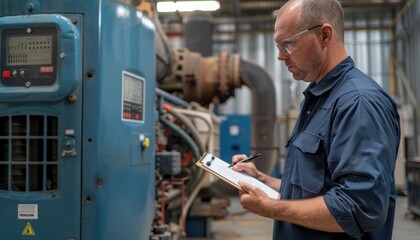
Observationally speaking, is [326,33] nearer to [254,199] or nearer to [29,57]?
[254,199]

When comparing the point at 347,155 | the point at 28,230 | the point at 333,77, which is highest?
the point at 333,77

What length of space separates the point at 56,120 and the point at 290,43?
1.22 metres

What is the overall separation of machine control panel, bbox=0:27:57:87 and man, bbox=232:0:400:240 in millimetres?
1133

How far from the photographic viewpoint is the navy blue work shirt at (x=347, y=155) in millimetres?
1028

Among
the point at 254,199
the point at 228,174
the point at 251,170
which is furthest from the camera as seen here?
the point at 251,170

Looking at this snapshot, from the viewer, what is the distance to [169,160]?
115 inches

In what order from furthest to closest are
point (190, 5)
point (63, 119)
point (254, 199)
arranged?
point (190, 5) < point (63, 119) < point (254, 199)

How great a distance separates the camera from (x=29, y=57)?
1.96 metres

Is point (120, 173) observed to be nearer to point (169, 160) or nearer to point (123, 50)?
point (123, 50)

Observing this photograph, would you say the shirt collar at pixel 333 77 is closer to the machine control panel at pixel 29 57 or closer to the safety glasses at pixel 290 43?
the safety glasses at pixel 290 43

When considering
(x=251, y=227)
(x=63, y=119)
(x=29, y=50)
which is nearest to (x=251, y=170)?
(x=63, y=119)

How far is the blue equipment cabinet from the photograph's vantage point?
1.94 metres

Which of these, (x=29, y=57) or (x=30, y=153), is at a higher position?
(x=29, y=57)

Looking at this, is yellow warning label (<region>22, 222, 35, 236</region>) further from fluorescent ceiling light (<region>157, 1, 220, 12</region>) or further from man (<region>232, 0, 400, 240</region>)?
fluorescent ceiling light (<region>157, 1, 220, 12</region>)
